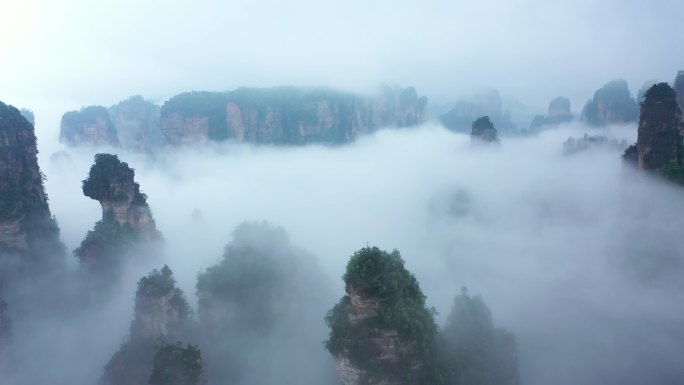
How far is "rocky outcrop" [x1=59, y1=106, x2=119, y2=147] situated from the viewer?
118562 millimetres

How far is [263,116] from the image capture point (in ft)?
391

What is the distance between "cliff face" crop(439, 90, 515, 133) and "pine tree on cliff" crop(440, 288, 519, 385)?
14762cm

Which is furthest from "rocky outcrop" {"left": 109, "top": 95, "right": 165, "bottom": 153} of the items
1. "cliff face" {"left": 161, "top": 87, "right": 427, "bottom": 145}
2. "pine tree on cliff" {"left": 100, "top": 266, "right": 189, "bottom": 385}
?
"pine tree on cliff" {"left": 100, "top": 266, "right": 189, "bottom": 385}

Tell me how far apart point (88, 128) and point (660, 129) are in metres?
129

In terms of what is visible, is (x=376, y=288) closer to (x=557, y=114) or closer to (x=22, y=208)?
(x=22, y=208)

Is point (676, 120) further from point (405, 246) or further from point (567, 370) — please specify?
point (405, 246)

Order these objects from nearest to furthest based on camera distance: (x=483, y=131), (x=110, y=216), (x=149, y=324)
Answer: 1. (x=149, y=324)
2. (x=110, y=216)
3. (x=483, y=131)

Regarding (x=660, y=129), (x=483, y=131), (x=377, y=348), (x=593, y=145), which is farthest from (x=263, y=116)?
(x=377, y=348)

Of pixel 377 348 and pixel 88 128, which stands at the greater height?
pixel 88 128

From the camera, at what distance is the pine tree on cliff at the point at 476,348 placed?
31.4 meters

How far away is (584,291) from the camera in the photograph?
43.2 m

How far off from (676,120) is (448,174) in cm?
5540

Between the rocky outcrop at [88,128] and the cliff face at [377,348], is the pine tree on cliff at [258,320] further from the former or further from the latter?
the rocky outcrop at [88,128]

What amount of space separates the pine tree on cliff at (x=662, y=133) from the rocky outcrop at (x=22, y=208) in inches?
2400
